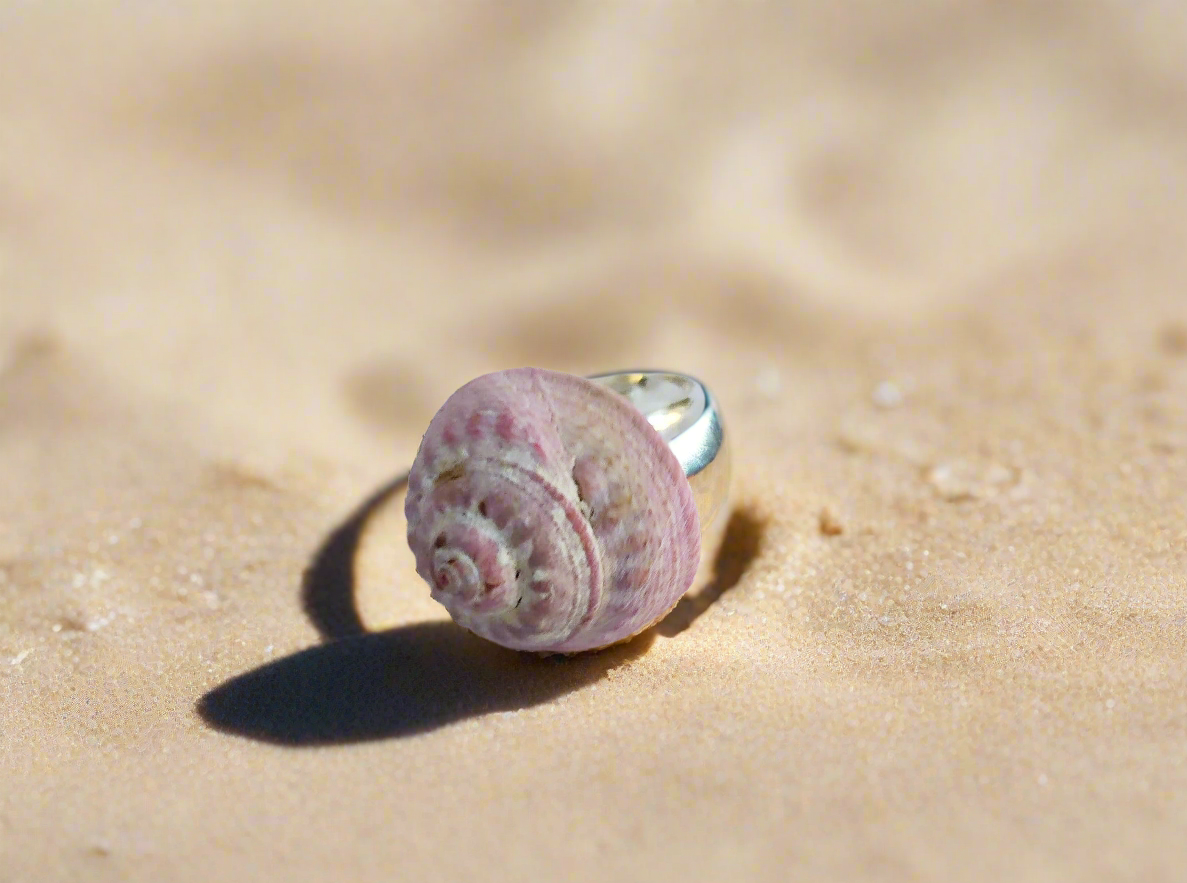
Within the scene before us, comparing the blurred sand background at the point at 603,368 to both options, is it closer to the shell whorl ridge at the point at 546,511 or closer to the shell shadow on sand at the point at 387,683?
the shell shadow on sand at the point at 387,683

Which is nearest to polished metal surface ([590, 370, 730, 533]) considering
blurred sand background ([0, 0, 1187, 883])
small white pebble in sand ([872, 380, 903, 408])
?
blurred sand background ([0, 0, 1187, 883])

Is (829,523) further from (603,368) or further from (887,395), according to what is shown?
(603,368)

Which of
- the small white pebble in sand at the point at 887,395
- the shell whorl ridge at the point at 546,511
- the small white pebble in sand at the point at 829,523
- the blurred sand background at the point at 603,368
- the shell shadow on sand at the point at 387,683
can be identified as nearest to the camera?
the blurred sand background at the point at 603,368

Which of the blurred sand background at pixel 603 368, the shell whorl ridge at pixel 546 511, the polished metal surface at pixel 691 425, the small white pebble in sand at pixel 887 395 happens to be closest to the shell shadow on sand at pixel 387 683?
the blurred sand background at pixel 603 368

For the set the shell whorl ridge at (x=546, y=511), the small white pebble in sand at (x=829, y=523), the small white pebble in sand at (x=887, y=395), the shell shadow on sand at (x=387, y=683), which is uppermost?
the shell whorl ridge at (x=546, y=511)

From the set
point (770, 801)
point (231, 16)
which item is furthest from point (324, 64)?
point (770, 801)

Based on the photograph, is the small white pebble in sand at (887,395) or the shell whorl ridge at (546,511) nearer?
the shell whorl ridge at (546,511)

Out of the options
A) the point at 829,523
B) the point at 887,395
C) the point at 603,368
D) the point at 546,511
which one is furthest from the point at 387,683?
the point at 887,395
